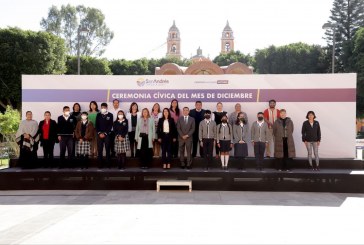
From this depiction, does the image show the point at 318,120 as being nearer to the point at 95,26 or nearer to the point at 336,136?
the point at 336,136

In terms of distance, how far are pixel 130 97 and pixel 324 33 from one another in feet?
109

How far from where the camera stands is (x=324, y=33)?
1560 inches

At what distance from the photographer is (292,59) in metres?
41.8

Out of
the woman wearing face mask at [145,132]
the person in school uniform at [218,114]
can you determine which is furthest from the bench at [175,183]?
the person in school uniform at [218,114]

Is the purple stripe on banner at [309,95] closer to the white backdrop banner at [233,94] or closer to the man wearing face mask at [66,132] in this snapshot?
the white backdrop banner at [233,94]

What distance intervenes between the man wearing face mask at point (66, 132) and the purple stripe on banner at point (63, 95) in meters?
0.95

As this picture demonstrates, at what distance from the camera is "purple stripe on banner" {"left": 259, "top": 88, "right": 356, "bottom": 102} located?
1030 cm

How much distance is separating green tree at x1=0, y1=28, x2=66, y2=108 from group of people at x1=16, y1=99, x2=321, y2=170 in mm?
21087

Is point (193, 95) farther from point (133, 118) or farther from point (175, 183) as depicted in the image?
point (175, 183)

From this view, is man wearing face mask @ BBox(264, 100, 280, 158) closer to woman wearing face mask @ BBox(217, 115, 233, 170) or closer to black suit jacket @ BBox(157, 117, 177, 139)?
woman wearing face mask @ BBox(217, 115, 233, 170)

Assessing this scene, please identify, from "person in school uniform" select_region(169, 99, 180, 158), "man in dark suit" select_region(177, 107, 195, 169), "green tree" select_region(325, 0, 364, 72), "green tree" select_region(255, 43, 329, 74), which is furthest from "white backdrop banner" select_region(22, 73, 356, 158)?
"green tree" select_region(255, 43, 329, 74)

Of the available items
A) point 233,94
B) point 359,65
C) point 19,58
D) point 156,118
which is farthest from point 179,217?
point 359,65

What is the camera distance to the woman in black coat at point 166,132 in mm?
9438

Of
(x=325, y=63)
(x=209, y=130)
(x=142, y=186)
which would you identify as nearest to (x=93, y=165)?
(x=142, y=186)
